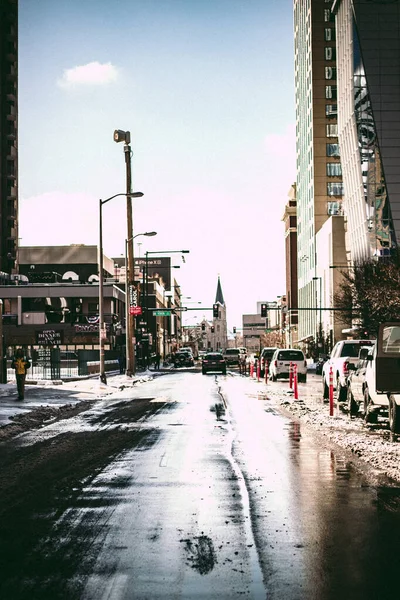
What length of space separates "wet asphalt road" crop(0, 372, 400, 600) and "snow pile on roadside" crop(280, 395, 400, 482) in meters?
0.50

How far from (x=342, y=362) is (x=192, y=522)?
58.1 ft

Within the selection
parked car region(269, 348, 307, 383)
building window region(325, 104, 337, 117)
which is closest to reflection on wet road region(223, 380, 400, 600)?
parked car region(269, 348, 307, 383)

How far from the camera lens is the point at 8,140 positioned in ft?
378

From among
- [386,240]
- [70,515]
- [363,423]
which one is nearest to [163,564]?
[70,515]

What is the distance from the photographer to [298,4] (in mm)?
165500

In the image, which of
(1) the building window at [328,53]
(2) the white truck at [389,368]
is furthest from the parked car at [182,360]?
(2) the white truck at [389,368]

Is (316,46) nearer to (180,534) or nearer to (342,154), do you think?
(342,154)

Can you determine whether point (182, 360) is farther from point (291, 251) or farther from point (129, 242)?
point (291, 251)

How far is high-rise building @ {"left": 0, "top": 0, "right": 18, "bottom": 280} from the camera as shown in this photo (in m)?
114

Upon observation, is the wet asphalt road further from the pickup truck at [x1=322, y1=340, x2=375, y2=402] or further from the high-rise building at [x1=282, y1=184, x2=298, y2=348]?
the high-rise building at [x1=282, y1=184, x2=298, y2=348]

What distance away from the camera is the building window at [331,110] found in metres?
145

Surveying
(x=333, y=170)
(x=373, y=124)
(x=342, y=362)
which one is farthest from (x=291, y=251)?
(x=342, y=362)

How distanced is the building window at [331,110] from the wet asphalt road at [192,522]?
134 m

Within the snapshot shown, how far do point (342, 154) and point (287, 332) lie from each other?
6699 centimetres
